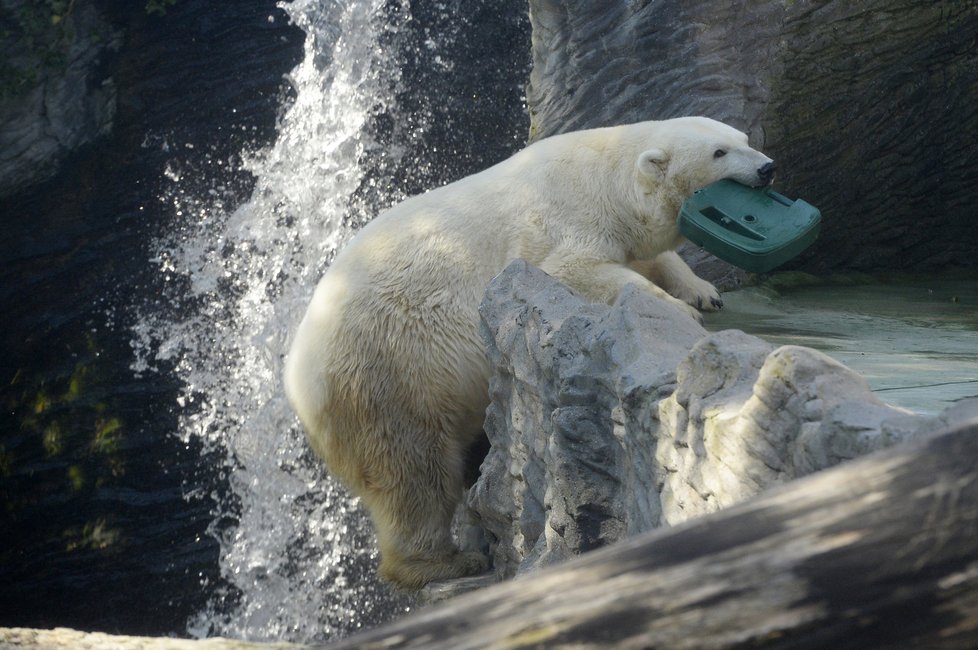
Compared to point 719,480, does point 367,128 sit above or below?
below

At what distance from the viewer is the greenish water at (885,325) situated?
3.02 meters

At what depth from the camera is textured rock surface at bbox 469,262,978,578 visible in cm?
190

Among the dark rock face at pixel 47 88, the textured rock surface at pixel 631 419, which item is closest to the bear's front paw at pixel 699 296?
the textured rock surface at pixel 631 419

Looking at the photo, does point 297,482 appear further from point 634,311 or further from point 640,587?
point 640,587

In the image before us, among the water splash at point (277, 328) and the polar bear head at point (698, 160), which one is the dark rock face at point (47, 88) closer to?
the water splash at point (277, 328)

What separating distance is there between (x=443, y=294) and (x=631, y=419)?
1768 millimetres

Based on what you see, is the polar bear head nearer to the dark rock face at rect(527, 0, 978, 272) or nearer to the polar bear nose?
the polar bear nose

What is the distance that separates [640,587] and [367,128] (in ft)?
28.6

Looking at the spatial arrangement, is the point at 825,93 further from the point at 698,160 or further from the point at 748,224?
the point at 748,224

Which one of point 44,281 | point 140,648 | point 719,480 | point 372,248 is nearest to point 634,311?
point 719,480

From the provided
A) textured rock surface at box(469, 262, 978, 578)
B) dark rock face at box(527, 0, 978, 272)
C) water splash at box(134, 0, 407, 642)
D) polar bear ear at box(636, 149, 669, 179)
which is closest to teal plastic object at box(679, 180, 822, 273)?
polar bear ear at box(636, 149, 669, 179)

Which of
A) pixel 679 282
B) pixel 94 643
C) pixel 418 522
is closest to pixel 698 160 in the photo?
pixel 679 282

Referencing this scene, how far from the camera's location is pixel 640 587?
48.6 inches

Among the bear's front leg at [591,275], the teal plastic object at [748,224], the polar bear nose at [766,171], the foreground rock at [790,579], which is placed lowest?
the bear's front leg at [591,275]
